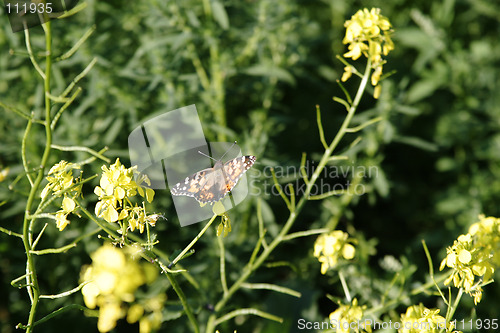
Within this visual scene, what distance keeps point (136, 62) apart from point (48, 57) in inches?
66.7

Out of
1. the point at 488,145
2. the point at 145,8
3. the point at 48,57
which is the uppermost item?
the point at 48,57

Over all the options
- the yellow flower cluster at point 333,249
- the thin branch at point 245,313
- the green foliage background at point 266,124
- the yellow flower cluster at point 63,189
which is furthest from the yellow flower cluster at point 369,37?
the yellow flower cluster at point 63,189

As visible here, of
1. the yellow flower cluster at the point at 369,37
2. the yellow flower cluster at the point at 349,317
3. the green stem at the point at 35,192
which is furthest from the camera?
the yellow flower cluster at the point at 369,37

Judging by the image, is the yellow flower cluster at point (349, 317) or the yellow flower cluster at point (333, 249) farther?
the yellow flower cluster at point (333, 249)

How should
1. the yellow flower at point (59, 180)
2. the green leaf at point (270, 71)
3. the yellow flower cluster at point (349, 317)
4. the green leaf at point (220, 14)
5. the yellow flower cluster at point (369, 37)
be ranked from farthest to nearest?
the green leaf at point (270, 71) → the green leaf at point (220, 14) → the yellow flower cluster at point (369, 37) → the yellow flower cluster at point (349, 317) → the yellow flower at point (59, 180)

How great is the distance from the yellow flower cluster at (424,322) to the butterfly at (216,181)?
0.81m

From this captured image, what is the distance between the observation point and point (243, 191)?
8.48 ft

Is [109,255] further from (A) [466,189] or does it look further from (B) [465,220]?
(A) [466,189]

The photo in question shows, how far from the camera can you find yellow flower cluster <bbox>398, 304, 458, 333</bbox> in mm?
1627

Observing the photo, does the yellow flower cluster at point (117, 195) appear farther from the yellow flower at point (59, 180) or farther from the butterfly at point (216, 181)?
the butterfly at point (216, 181)

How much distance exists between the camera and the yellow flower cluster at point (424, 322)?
5.34ft

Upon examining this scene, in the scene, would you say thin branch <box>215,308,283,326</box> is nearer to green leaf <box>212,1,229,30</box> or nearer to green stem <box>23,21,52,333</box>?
green stem <box>23,21,52,333</box>

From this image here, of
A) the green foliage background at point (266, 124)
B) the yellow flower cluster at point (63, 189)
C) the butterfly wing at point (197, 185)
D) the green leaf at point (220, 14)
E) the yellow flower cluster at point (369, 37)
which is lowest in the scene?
A: the green foliage background at point (266, 124)

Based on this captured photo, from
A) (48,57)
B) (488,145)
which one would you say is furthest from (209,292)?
(488,145)
